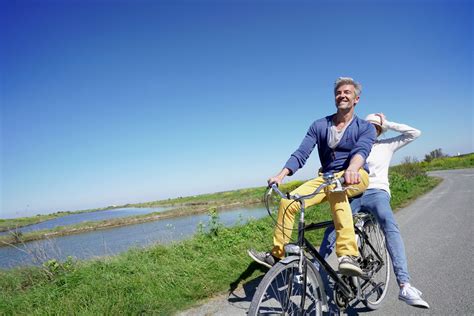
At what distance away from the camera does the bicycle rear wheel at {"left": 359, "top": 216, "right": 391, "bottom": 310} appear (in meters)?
3.27

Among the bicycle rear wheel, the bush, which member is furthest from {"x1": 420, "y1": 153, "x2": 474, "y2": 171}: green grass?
the bicycle rear wheel

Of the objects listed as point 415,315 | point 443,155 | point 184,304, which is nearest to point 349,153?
point 415,315

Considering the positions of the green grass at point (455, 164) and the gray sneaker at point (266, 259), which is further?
the green grass at point (455, 164)

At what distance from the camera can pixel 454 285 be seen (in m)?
3.41

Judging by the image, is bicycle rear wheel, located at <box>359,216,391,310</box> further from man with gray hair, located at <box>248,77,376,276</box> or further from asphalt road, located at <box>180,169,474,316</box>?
man with gray hair, located at <box>248,77,376,276</box>

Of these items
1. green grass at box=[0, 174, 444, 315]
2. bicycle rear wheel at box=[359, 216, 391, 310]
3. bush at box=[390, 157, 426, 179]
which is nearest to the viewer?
bicycle rear wheel at box=[359, 216, 391, 310]

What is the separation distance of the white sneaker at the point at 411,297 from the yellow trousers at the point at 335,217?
25.7 inches

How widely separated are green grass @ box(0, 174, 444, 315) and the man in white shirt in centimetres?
182

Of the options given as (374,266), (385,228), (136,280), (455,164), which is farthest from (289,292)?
(455,164)

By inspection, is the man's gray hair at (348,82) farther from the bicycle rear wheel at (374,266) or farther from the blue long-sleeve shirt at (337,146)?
the bicycle rear wheel at (374,266)

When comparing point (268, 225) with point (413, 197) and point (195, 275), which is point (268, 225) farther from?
point (413, 197)

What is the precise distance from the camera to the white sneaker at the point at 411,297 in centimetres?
270

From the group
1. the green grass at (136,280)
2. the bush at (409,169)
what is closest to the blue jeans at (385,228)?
the green grass at (136,280)

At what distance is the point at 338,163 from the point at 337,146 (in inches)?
6.6
